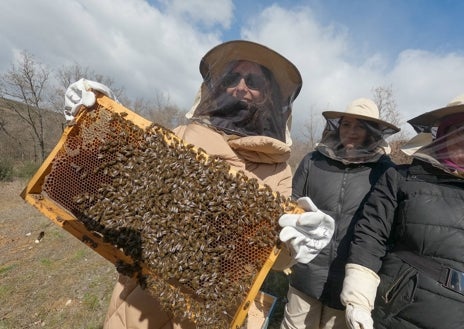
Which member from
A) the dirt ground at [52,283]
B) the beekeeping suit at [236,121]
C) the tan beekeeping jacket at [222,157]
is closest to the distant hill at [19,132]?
the dirt ground at [52,283]

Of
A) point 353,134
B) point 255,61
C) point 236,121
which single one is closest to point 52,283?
point 236,121

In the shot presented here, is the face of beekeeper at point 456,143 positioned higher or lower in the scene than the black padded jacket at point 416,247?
higher

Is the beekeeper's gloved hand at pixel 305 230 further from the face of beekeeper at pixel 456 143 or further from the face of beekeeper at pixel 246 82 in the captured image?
the face of beekeeper at pixel 456 143

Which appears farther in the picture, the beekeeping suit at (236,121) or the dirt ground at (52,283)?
the dirt ground at (52,283)

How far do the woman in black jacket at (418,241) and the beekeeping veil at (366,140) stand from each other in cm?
61

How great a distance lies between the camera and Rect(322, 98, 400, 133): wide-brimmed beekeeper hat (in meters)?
3.59

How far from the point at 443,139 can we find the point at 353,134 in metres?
1.14

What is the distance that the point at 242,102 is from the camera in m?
2.65

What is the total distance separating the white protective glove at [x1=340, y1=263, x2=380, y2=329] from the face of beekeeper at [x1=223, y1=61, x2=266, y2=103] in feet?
6.30

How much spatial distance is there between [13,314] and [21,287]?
1.66 m

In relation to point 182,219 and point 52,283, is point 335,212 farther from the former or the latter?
point 52,283

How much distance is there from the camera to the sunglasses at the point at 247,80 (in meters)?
2.75

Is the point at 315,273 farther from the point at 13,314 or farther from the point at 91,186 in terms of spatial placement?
the point at 13,314

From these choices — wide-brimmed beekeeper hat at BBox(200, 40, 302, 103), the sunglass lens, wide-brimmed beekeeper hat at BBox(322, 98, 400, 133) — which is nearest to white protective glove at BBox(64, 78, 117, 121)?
wide-brimmed beekeeper hat at BBox(200, 40, 302, 103)
